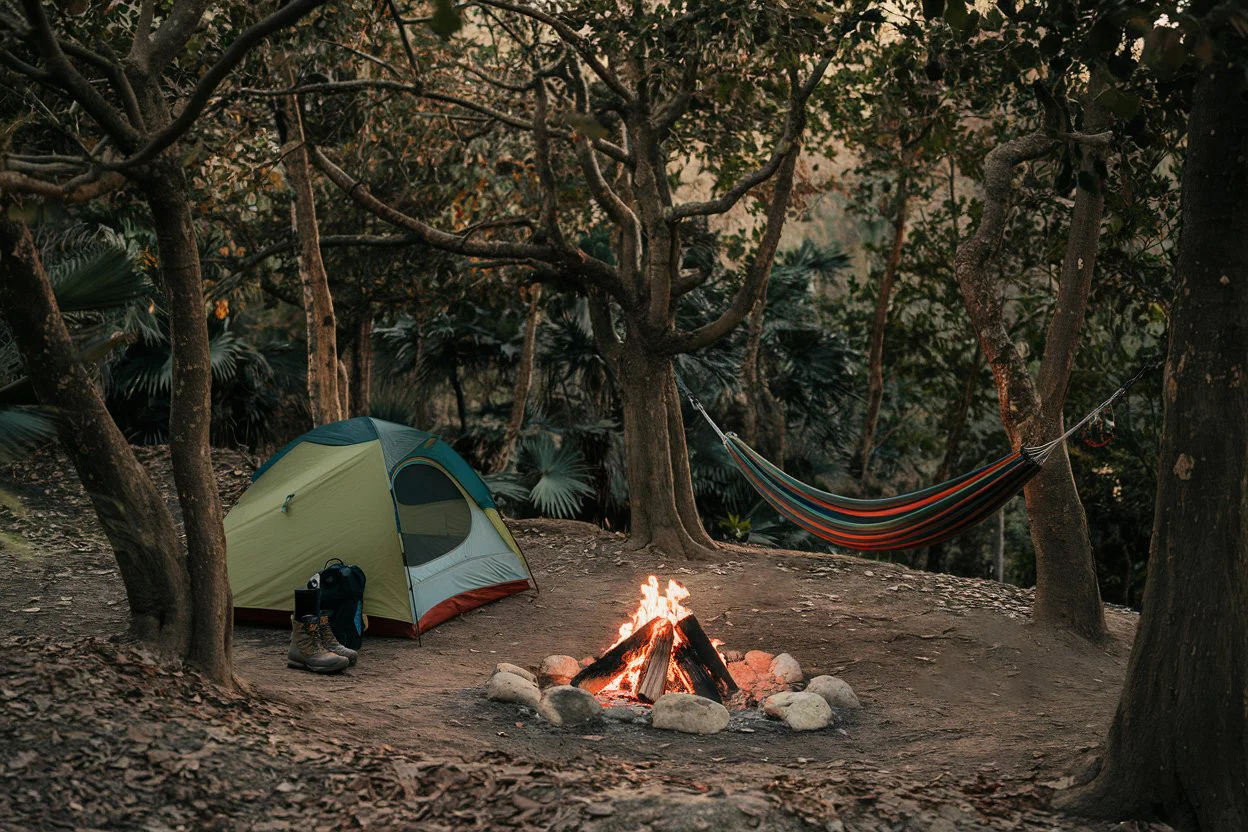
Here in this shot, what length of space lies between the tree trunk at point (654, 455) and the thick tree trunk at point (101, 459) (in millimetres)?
4732

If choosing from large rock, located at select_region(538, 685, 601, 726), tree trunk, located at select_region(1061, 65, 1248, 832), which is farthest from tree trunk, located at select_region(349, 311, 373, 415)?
tree trunk, located at select_region(1061, 65, 1248, 832)

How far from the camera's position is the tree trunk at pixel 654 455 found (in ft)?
30.5

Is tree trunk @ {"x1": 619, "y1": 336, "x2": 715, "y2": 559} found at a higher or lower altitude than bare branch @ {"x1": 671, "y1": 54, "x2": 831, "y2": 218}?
lower

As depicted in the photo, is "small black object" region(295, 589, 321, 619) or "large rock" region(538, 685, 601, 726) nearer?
"large rock" region(538, 685, 601, 726)

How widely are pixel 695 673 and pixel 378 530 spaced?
2541mm

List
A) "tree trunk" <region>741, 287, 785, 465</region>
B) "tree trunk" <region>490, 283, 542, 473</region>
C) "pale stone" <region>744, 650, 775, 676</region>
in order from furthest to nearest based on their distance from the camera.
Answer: "tree trunk" <region>741, 287, 785, 465</region>
"tree trunk" <region>490, 283, 542, 473</region>
"pale stone" <region>744, 650, 775, 676</region>

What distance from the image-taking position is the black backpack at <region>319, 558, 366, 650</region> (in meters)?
6.79

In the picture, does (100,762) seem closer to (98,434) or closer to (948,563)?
(98,434)

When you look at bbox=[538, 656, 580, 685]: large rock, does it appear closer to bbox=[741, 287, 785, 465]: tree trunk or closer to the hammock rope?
the hammock rope

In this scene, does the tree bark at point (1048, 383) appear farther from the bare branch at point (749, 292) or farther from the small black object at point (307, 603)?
the small black object at point (307, 603)

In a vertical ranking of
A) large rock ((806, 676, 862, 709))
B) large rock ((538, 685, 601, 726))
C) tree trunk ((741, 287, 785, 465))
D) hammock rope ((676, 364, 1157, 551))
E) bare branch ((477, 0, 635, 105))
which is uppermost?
bare branch ((477, 0, 635, 105))

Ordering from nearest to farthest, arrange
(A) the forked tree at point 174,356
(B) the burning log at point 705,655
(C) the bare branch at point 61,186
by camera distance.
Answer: (C) the bare branch at point 61,186, (A) the forked tree at point 174,356, (B) the burning log at point 705,655

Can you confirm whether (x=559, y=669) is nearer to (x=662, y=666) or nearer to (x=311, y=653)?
(x=662, y=666)

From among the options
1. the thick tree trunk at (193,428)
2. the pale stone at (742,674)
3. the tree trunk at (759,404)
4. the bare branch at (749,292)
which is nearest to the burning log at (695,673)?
the pale stone at (742,674)
